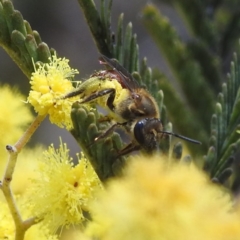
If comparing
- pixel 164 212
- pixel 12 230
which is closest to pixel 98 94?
pixel 12 230

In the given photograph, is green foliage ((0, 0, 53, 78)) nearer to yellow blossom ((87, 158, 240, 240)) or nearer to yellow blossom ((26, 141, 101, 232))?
yellow blossom ((26, 141, 101, 232))

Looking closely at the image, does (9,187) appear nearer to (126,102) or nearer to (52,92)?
(52,92)

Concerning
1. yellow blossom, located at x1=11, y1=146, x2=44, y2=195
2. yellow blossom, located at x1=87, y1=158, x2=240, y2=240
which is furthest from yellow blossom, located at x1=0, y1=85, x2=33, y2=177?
yellow blossom, located at x1=87, y1=158, x2=240, y2=240

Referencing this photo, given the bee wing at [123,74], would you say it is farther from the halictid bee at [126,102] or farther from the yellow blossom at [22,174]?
the yellow blossom at [22,174]

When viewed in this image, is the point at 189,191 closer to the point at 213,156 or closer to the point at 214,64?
the point at 213,156

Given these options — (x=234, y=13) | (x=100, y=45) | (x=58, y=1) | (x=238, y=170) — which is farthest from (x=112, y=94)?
(x=58, y=1)
